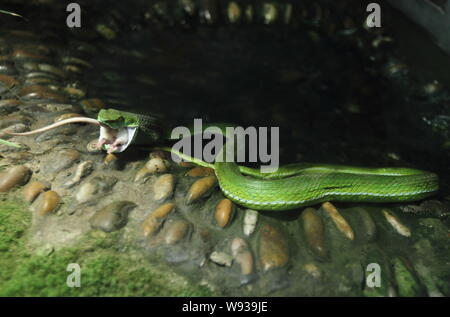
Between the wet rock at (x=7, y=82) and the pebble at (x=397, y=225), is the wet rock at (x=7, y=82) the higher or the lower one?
the higher one

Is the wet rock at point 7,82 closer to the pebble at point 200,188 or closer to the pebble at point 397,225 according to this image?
the pebble at point 200,188

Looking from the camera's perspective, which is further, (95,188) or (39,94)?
(39,94)

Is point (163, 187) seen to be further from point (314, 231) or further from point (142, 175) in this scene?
point (314, 231)

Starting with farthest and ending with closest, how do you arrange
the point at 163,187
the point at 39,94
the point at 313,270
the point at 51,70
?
the point at 51,70 < the point at 39,94 < the point at 163,187 < the point at 313,270

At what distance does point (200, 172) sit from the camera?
321 cm

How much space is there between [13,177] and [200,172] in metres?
1.50

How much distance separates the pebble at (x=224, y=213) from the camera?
2.77 metres

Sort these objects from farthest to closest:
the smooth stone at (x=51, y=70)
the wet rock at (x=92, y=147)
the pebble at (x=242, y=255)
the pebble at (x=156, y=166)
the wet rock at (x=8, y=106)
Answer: the smooth stone at (x=51, y=70) → the wet rock at (x=8, y=106) → the wet rock at (x=92, y=147) → the pebble at (x=156, y=166) → the pebble at (x=242, y=255)

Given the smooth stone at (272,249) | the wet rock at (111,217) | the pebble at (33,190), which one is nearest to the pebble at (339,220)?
the smooth stone at (272,249)

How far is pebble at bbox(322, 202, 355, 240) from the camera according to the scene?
2.84 meters

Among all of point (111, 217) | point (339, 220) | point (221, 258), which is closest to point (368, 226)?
point (339, 220)

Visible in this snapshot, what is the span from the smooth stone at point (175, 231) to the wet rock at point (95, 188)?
63 centimetres
